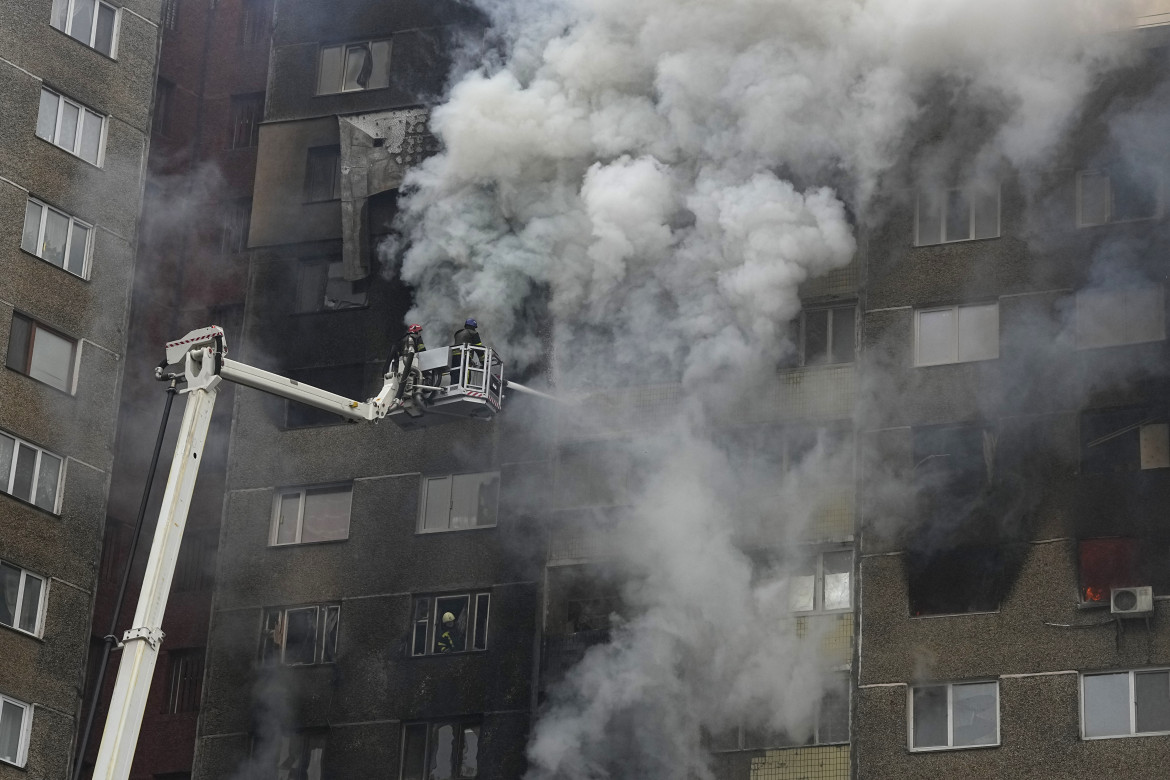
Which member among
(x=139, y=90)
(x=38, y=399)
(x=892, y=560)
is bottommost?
(x=892, y=560)

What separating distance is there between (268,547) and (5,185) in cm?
994

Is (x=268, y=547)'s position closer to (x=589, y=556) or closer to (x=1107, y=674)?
(x=589, y=556)

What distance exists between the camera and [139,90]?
178ft

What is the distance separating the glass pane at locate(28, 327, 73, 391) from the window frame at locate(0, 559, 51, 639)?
173 inches

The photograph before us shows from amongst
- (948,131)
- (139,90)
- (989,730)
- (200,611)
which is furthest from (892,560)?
(139,90)

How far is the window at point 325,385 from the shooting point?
52.1 metres

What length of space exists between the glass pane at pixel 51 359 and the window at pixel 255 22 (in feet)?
41.4

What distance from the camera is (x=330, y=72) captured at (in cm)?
5509

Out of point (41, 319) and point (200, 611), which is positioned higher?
point (41, 319)

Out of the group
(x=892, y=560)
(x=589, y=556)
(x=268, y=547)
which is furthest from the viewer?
(x=268, y=547)

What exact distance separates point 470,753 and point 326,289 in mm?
12024

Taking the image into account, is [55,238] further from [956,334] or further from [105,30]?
[956,334]

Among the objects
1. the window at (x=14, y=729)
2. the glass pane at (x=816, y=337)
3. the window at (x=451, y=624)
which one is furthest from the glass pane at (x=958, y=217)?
the window at (x=14, y=729)

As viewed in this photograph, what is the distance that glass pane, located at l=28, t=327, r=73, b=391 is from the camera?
165 ft
